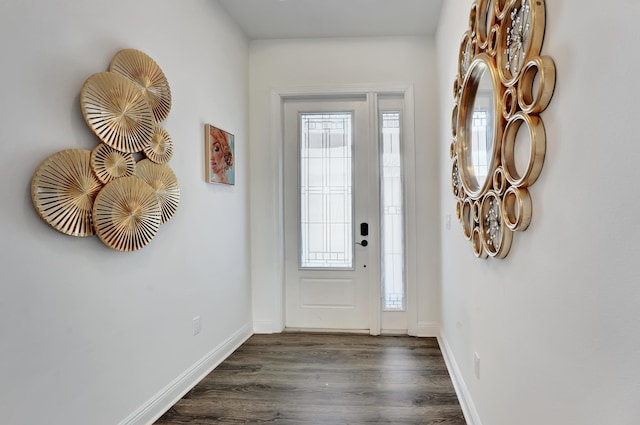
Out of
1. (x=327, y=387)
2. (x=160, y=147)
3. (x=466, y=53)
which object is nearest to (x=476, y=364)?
(x=327, y=387)

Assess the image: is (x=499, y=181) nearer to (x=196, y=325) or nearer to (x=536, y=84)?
(x=536, y=84)

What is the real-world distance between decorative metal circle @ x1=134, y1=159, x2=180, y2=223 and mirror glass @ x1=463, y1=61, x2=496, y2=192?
165 centimetres

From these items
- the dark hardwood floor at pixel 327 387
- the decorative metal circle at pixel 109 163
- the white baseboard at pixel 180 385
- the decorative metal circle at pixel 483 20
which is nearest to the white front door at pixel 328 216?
the dark hardwood floor at pixel 327 387

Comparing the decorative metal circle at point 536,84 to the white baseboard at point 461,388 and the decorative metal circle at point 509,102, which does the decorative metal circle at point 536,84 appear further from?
the white baseboard at point 461,388

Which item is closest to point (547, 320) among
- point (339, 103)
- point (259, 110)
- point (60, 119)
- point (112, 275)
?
point (112, 275)

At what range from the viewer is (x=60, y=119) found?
1.36 metres

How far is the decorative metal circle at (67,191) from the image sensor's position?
4.16ft

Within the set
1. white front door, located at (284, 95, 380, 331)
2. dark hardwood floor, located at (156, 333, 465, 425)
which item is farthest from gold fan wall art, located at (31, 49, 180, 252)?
white front door, located at (284, 95, 380, 331)

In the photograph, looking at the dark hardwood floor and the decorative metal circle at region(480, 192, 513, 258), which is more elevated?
the decorative metal circle at region(480, 192, 513, 258)

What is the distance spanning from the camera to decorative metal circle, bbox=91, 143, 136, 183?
4.85 feet

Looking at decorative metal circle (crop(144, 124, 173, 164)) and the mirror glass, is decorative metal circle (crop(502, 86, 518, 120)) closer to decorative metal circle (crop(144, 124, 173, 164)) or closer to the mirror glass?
the mirror glass

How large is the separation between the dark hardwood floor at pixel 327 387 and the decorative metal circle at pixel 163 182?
1154 mm

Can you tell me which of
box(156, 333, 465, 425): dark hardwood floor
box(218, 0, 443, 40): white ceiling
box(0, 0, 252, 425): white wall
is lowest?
box(156, 333, 465, 425): dark hardwood floor

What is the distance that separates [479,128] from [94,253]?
1.87m
